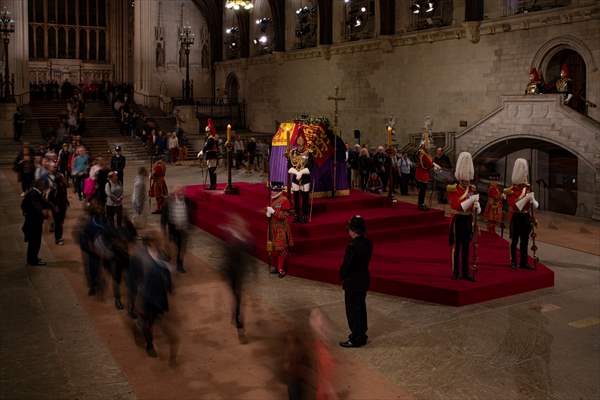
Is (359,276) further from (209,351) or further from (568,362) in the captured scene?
(568,362)

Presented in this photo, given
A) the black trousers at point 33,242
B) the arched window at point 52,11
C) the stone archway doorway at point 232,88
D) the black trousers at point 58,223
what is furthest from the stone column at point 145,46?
the black trousers at point 33,242

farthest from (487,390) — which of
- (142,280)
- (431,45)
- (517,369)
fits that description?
(431,45)

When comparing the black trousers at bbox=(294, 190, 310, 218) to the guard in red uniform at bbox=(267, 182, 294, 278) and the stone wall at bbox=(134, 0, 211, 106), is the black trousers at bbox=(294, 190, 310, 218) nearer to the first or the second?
the guard in red uniform at bbox=(267, 182, 294, 278)

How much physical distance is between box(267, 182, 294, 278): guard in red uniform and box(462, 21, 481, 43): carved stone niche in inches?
525

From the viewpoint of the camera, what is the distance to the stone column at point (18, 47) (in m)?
31.1

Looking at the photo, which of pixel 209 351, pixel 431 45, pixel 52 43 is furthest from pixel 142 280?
pixel 52 43

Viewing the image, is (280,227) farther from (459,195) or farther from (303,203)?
(459,195)

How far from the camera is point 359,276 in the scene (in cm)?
692

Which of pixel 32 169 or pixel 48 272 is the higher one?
pixel 32 169

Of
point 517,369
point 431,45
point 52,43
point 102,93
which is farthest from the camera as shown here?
point 52,43

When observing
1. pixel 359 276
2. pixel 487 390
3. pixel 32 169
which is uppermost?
pixel 32 169

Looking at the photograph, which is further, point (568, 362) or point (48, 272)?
point (48, 272)

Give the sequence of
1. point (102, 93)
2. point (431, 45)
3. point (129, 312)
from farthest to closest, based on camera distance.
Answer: point (102, 93) < point (431, 45) < point (129, 312)

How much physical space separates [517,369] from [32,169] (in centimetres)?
1129
